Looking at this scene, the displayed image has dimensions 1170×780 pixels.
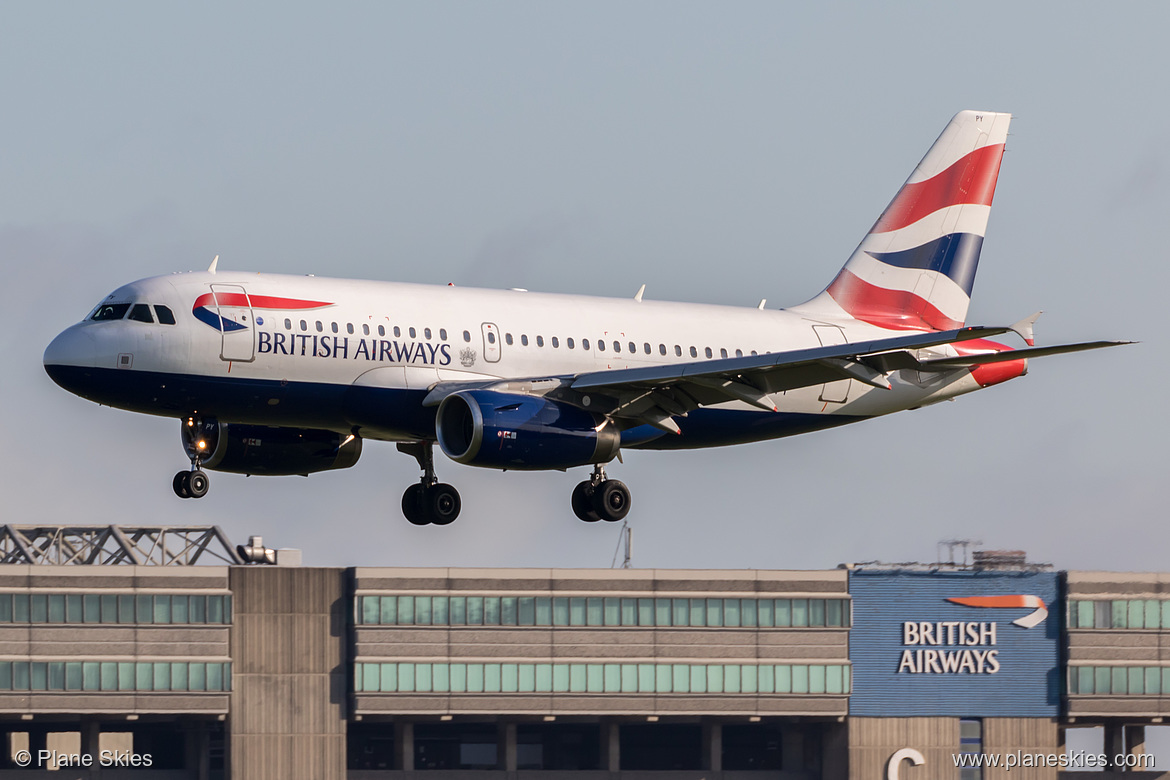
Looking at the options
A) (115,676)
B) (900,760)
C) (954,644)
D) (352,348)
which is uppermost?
(352,348)

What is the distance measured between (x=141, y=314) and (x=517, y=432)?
10039mm

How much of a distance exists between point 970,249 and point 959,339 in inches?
800

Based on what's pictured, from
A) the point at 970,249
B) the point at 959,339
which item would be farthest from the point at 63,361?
the point at 970,249

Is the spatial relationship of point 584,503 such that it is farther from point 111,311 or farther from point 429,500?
point 111,311

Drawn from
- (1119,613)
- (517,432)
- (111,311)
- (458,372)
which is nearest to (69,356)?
(111,311)

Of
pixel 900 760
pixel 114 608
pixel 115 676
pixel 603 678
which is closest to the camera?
pixel 114 608

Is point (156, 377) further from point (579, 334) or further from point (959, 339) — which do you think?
point (959, 339)

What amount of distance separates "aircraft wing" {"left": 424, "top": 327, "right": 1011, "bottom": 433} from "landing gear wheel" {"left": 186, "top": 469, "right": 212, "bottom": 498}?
642cm

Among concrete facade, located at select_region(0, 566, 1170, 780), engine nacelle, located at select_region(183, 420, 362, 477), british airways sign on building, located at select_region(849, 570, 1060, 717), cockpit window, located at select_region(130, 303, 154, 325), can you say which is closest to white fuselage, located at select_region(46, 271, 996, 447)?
cockpit window, located at select_region(130, 303, 154, 325)

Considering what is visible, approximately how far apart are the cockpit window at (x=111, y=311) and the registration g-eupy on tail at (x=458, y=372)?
61mm

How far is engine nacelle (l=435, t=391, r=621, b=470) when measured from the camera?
50.5 metres

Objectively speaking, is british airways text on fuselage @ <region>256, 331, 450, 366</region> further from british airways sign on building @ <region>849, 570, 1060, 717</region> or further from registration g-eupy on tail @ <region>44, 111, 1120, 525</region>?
british airways sign on building @ <region>849, 570, 1060, 717</region>

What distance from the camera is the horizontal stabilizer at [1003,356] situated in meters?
47.1

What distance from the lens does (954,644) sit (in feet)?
357
